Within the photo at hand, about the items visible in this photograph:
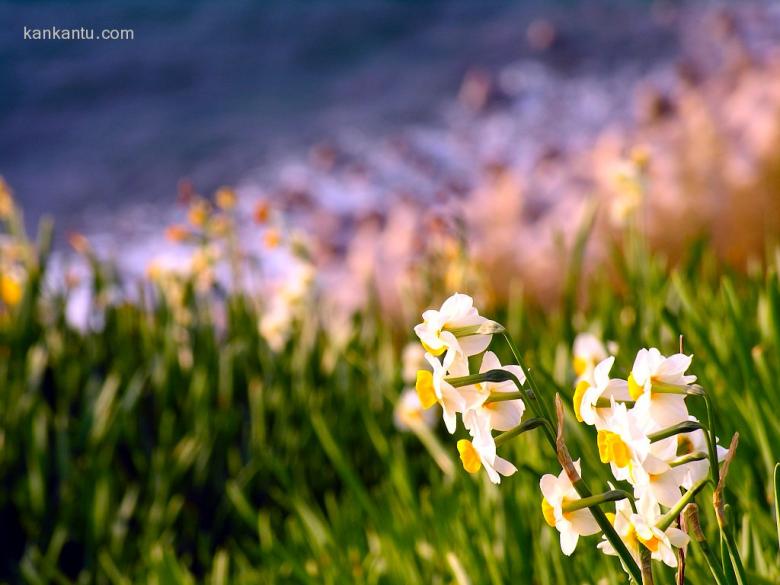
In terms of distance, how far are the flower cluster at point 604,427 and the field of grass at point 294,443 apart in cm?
29

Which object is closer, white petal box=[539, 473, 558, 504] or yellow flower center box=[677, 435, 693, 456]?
white petal box=[539, 473, 558, 504]

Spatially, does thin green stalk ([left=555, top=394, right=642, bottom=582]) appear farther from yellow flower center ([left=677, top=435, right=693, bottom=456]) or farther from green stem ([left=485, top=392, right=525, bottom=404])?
yellow flower center ([left=677, top=435, right=693, bottom=456])

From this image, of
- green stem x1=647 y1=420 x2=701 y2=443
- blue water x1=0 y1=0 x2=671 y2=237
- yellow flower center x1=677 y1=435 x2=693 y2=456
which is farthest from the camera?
blue water x1=0 y1=0 x2=671 y2=237

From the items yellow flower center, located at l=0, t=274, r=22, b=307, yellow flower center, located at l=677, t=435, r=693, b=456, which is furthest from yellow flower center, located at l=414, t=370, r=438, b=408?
yellow flower center, located at l=0, t=274, r=22, b=307

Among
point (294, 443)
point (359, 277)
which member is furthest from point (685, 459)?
point (359, 277)

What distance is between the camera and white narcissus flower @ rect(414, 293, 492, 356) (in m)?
0.65

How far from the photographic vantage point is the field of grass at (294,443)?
3.92ft

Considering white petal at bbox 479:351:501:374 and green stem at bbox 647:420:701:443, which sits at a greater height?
white petal at bbox 479:351:501:374

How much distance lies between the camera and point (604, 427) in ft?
2.09

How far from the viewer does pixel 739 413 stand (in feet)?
3.88

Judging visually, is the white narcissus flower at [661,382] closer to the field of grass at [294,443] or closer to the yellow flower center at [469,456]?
the yellow flower center at [469,456]

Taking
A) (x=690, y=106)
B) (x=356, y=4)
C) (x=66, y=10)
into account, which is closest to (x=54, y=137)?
(x=66, y=10)

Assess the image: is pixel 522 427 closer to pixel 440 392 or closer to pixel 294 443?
pixel 440 392

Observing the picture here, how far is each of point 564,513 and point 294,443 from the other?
1598mm
